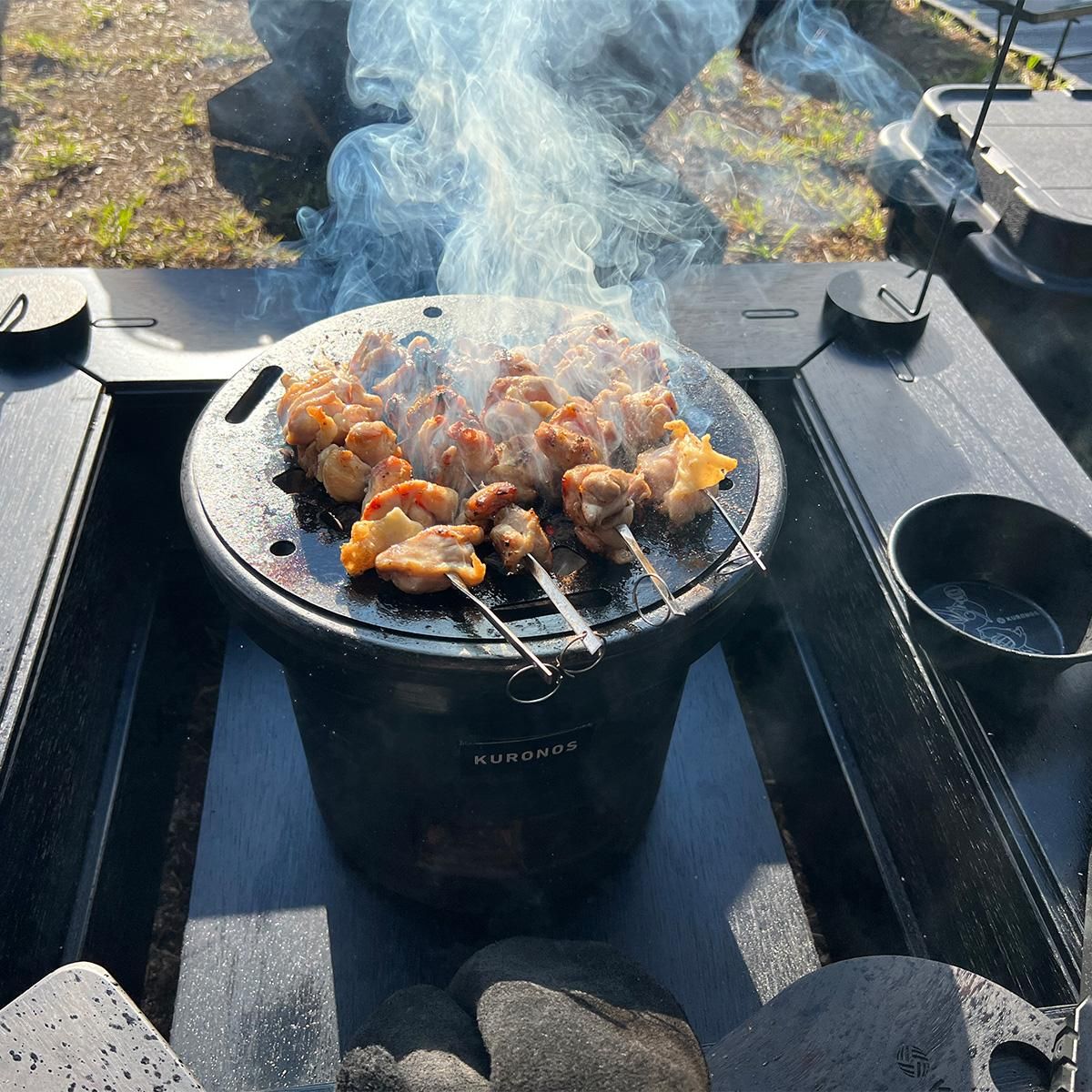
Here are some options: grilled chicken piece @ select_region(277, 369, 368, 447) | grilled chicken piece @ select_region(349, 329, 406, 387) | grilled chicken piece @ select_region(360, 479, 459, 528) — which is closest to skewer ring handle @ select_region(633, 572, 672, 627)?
grilled chicken piece @ select_region(360, 479, 459, 528)

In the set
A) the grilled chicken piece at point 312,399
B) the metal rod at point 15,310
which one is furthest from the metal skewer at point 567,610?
the metal rod at point 15,310

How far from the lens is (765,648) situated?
12.5 ft

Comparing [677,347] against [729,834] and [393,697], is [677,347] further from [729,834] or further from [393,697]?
[729,834]

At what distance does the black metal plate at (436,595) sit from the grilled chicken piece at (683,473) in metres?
0.05

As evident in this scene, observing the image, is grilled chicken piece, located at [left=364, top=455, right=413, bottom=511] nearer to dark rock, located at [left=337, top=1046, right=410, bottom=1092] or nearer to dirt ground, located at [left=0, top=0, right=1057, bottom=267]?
dark rock, located at [left=337, top=1046, right=410, bottom=1092]

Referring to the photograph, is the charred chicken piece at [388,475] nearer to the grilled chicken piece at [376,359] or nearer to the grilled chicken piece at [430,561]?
the grilled chicken piece at [430,561]

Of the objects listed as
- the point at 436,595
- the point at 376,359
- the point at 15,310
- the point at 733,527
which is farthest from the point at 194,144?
the point at 733,527

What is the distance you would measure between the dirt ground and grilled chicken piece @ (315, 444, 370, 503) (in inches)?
171

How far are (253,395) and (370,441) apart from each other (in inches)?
22.2

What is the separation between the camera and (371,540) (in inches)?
76.0

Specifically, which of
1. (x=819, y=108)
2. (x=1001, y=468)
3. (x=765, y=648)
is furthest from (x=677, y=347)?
(x=819, y=108)

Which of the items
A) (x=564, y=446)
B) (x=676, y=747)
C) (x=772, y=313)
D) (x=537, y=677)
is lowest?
(x=676, y=747)

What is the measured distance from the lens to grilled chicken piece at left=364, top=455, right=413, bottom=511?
6.91ft

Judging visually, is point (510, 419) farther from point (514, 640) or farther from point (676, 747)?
point (676, 747)
